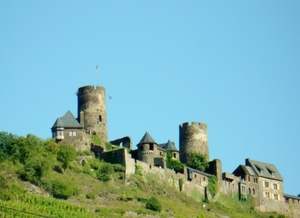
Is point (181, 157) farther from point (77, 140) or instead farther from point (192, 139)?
point (77, 140)

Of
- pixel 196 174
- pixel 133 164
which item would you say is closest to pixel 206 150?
pixel 196 174

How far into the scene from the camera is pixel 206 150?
318 feet

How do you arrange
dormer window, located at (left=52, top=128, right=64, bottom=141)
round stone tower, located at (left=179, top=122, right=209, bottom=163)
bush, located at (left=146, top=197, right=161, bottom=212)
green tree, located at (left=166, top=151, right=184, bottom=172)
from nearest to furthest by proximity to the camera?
bush, located at (left=146, top=197, right=161, bottom=212) → dormer window, located at (left=52, top=128, right=64, bottom=141) → green tree, located at (left=166, top=151, right=184, bottom=172) → round stone tower, located at (left=179, top=122, right=209, bottom=163)

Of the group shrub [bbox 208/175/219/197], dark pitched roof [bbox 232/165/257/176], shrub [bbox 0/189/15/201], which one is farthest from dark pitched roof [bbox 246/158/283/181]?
shrub [bbox 0/189/15/201]

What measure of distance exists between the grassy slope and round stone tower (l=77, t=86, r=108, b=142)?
7665mm

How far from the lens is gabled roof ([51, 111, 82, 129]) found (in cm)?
8450

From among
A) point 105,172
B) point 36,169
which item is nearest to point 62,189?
point 36,169

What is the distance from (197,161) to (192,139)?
2.77m

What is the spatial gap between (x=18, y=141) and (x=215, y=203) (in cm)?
2184

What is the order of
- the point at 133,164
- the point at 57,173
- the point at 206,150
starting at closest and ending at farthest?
the point at 57,173
the point at 133,164
the point at 206,150

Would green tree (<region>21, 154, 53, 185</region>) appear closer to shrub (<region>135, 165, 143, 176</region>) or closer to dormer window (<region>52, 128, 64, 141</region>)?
dormer window (<region>52, 128, 64, 141</region>)

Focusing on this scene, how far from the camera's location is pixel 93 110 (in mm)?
88625

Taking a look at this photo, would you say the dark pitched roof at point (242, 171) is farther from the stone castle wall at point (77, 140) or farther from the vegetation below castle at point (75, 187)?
the stone castle wall at point (77, 140)

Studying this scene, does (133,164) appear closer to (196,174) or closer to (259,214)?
(196,174)
